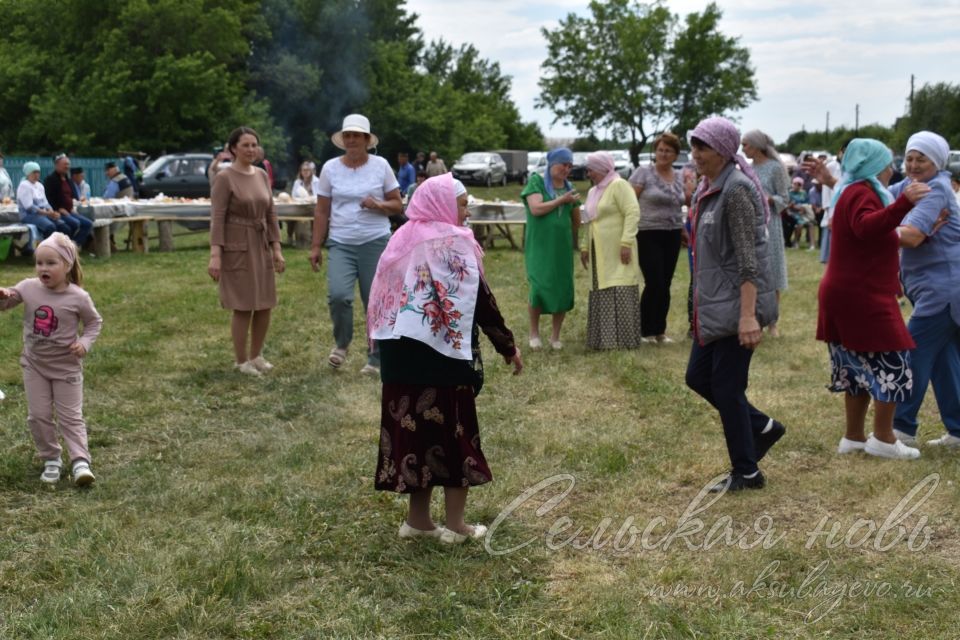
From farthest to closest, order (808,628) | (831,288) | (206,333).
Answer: (206,333)
(831,288)
(808,628)

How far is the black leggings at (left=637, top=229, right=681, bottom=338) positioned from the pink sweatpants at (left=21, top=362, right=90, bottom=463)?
16.8 feet

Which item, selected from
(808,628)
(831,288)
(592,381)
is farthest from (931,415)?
(808,628)

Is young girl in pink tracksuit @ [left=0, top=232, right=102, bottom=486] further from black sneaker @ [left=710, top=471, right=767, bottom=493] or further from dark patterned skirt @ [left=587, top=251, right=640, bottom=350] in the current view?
dark patterned skirt @ [left=587, top=251, right=640, bottom=350]

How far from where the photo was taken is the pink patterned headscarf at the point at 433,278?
4.13 metres

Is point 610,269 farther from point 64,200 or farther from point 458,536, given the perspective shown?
point 64,200

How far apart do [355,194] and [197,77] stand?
2717 cm

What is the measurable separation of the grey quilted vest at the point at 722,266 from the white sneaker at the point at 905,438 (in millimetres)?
1472

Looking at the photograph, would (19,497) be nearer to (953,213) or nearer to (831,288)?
(831,288)

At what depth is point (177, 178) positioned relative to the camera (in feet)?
81.4

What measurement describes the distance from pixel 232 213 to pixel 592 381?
2.83m

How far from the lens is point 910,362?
18.1 ft

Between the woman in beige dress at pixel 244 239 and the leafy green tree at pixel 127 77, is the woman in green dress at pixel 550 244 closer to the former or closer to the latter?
the woman in beige dress at pixel 244 239

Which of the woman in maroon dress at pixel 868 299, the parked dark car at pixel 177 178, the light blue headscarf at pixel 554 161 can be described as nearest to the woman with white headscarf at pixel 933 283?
the woman in maroon dress at pixel 868 299

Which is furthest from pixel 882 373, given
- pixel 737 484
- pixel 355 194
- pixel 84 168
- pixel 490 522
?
pixel 84 168
